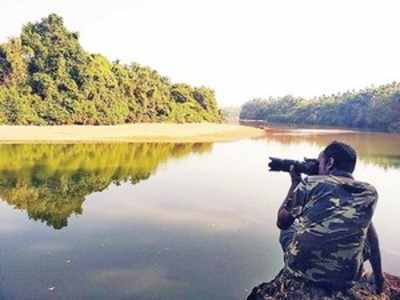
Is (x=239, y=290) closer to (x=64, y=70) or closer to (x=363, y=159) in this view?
(x=363, y=159)

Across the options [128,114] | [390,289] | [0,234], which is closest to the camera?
[390,289]

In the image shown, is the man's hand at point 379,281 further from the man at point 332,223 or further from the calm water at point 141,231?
the calm water at point 141,231

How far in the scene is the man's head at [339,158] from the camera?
4203 millimetres

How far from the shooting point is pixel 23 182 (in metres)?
15.0

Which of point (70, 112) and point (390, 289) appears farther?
Result: point (70, 112)

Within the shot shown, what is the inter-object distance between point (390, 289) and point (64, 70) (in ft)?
164

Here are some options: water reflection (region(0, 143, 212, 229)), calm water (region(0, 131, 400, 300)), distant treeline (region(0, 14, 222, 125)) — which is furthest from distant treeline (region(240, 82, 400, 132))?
calm water (region(0, 131, 400, 300))

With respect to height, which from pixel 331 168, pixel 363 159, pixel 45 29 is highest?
pixel 45 29

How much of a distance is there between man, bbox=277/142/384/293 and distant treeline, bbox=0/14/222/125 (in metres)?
41.8

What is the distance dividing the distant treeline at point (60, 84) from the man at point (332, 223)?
4182 cm

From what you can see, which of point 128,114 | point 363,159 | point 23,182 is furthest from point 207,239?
point 128,114

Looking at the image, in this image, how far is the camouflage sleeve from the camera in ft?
13.5

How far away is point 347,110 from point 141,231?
4668 inches

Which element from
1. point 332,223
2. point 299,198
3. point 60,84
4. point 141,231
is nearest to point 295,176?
point 299,198
